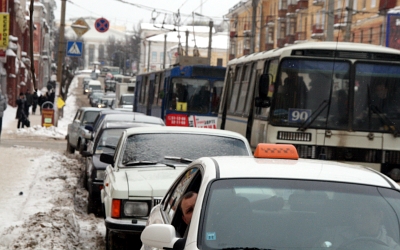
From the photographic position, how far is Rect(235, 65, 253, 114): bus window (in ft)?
58.4

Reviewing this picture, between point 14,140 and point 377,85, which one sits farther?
point 14,140

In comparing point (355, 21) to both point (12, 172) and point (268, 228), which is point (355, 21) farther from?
point (268, 228)

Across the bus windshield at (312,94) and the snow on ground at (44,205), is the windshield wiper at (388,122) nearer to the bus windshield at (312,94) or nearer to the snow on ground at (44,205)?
the bus windshield at (312,94)

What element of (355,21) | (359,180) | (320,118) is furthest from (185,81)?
(355,21)

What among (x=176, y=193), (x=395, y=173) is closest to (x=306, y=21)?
(x=395, y=173)

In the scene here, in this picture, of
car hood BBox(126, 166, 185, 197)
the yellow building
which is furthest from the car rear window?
the yellow building

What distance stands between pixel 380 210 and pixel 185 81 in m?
23.5

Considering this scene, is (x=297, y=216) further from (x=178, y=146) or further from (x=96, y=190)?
(x=96, y=190)

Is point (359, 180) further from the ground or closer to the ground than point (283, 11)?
closer to the ground

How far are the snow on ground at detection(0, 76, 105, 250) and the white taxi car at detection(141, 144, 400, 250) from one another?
446 centimetres

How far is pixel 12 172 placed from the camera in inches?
728

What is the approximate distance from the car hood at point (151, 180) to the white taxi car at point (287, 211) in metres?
3.70

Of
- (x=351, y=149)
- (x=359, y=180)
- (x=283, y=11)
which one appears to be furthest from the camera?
(x=283, y=11)

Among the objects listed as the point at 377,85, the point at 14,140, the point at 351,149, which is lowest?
the point at 14,140
